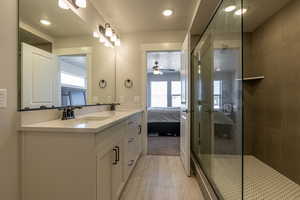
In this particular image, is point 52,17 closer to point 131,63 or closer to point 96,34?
point 96,34

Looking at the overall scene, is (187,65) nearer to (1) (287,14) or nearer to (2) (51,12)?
(1) (287,14)

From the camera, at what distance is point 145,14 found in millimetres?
2576

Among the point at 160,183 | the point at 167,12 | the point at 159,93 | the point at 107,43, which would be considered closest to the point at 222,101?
the point at 160,183

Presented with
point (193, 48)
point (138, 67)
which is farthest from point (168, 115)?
point (193, 48)

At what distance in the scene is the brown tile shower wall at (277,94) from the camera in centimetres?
207

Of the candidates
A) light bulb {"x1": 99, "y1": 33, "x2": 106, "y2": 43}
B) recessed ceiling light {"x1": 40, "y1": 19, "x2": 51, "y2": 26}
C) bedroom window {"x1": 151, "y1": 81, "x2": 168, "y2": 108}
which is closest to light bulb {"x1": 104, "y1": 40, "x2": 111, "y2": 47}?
light bulb {"x1": 99, "y1": 33, "x2": 106, "y2": 43}

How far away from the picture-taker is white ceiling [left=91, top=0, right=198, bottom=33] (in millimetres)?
2291

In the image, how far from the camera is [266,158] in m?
2.58

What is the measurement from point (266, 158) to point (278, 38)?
1778 mm

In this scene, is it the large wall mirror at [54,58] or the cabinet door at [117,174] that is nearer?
the large wall mirror at [54,58]

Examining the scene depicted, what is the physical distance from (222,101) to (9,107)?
190 centimetres

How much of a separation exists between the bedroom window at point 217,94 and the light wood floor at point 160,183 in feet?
3.39

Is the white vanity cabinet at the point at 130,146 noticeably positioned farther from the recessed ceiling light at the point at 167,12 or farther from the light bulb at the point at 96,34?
the recessed ceiling light at the point at 167,12

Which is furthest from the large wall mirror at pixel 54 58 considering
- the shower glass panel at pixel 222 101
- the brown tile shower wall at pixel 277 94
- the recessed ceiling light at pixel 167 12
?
the brown tile shower wall at pixel 277 94
